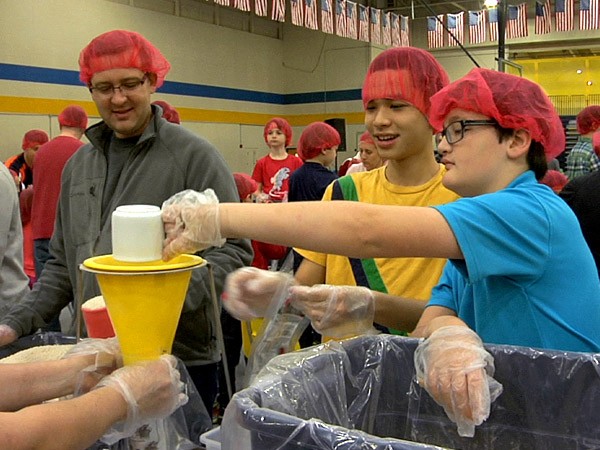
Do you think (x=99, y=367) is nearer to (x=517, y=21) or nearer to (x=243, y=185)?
(x=243, y=185)

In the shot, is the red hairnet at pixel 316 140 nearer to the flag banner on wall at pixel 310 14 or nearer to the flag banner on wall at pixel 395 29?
the flag banner on wall at pixel 310 14

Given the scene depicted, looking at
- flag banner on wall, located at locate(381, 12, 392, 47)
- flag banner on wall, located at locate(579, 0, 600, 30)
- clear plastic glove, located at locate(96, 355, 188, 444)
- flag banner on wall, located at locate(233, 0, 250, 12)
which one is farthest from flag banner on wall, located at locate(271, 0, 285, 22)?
clear plastic glove, located at locate(96, 355, 188, 444)

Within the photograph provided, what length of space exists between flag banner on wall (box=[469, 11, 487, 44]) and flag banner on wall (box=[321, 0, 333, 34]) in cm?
250

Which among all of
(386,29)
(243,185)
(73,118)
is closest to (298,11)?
(386,29)

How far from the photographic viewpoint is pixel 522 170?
1.36m

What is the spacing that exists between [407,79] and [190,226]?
92cm

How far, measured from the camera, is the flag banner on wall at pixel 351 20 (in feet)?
31.1

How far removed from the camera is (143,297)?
1.14 m

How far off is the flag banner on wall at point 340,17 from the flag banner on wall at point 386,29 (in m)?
1.23

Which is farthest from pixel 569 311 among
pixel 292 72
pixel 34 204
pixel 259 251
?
pixel 292 72

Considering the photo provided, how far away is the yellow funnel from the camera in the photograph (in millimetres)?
1123

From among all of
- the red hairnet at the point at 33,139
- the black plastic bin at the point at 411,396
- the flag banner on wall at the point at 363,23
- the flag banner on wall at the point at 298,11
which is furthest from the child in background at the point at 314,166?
the flag banner on wall at the point at 363,23

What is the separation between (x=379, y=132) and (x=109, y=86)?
2.67 ft

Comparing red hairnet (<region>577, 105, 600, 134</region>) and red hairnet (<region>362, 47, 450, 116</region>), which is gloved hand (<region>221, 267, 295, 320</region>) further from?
red hairnet (<region>577, 105, 600, 134</region>)
